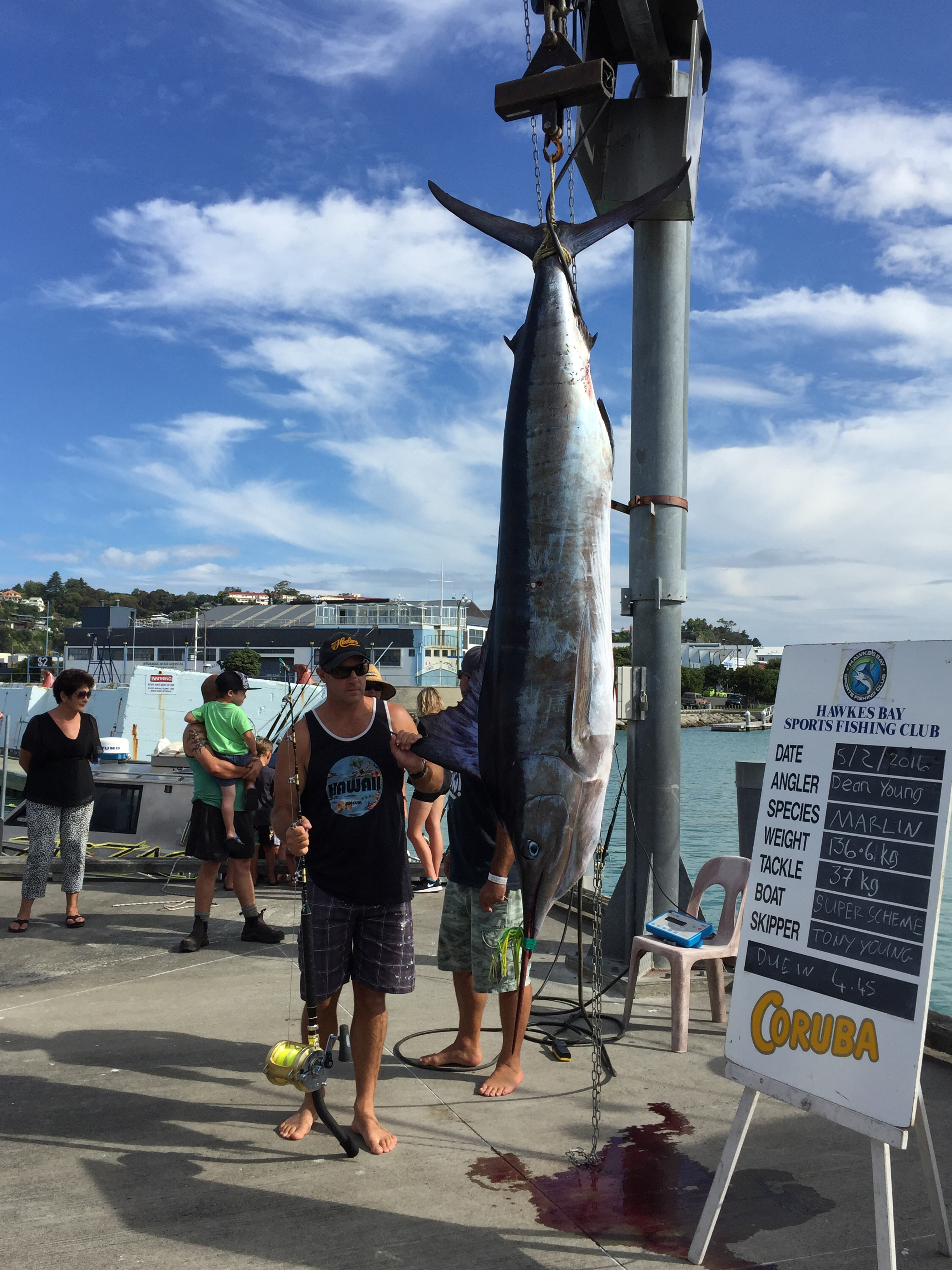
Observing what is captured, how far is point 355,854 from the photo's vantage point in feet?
10.7

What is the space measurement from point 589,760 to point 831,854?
34.9 inches

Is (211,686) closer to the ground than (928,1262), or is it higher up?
higher up

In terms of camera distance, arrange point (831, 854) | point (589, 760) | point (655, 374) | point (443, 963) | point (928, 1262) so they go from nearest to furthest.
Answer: point (589, 760), point (928, 1262), point (831, 854), point (443, 963), point (655, 374)

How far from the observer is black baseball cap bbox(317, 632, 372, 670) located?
10.8ft

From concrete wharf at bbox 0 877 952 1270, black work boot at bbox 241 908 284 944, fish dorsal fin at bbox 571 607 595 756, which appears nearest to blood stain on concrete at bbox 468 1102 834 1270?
concrete wharf at bbox 0 877 952 1270

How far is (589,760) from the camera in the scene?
7.55 feet

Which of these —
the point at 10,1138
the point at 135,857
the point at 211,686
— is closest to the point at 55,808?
the point at 211,686

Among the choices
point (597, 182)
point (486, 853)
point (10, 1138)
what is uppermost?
point (597, 182)

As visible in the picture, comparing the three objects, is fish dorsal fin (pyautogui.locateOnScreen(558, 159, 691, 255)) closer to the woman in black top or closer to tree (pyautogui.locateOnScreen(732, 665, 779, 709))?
the woman in black top

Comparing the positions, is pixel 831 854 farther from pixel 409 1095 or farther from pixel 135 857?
pixel 135 857

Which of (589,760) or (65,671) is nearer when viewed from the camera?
A: (589,760)

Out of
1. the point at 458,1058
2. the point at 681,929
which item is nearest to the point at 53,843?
the point at 458,1058

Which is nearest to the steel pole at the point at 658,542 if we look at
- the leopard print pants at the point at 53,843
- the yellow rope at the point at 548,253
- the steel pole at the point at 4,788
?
the yellow rope at the point at 548,253

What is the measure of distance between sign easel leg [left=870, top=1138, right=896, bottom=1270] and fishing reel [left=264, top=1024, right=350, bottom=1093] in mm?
1781
